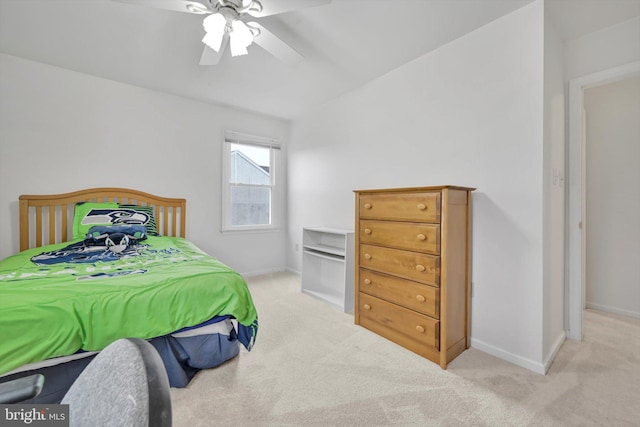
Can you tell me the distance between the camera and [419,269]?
2.01 meters

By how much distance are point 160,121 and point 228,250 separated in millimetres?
1897

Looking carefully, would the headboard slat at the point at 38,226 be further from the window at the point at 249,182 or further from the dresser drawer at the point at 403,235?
the dresser drawer at the point at 403,235

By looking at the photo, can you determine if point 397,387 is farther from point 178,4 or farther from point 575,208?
point 178,4

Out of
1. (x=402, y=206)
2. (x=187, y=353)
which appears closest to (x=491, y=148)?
(x=402, y=206)

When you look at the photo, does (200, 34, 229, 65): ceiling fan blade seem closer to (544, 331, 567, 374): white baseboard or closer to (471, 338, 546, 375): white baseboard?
(471, 338, 546, 375): white baseboard

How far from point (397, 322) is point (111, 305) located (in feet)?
6.29

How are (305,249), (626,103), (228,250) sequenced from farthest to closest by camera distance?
(228,250) → (305,249) → (626,103)

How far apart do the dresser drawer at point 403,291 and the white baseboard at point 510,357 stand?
55 centimetres

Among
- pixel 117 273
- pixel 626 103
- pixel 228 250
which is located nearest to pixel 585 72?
pixel 626 103

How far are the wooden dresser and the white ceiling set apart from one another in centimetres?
129

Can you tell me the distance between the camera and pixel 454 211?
76.7 inches

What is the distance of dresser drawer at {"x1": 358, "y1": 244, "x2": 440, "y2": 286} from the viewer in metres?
1.93

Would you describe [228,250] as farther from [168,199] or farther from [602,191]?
[602,191]

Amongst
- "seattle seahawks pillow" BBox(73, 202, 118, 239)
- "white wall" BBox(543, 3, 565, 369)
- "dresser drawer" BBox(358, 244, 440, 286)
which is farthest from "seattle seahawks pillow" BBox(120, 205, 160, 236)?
"white wall" BBox(543, 3, 565, 369)
